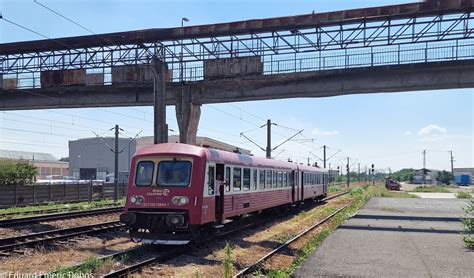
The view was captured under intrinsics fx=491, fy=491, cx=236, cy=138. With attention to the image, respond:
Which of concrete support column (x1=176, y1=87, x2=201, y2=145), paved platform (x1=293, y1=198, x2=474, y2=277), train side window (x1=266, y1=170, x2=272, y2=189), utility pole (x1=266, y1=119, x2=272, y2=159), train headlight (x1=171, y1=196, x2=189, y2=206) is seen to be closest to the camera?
paved platform (x1=293, y1=198, x2=474, y2=277)

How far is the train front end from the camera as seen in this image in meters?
12.4

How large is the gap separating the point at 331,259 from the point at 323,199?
29.5m

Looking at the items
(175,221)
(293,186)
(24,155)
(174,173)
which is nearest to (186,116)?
(293,186)

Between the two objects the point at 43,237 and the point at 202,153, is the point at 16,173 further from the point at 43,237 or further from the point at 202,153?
the point at 202,153

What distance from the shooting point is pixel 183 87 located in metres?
27.9

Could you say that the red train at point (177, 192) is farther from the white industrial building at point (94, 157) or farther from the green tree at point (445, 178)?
the green tree at point (445, 178)

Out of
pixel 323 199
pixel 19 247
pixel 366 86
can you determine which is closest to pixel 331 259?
pixel 19 247

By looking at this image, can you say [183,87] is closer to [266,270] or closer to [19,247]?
[19,247]

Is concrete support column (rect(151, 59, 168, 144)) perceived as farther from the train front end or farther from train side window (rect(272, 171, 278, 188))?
the train front end

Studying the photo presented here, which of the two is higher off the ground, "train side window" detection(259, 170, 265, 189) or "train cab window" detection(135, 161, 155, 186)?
"train cab window" detection(135, 161, 155, 186)

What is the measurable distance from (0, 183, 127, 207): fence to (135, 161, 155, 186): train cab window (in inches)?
882

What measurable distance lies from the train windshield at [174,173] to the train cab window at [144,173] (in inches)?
9.2

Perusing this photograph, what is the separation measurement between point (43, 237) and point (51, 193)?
23197 millimetres

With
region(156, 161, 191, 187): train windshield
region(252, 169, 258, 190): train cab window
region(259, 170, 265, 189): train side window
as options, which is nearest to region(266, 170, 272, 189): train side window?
region(259, 170, 265, 189): train side window
